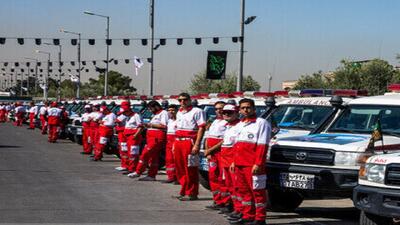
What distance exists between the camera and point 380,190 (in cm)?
760

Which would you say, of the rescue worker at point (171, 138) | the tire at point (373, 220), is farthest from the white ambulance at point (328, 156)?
the rescue worker at point (171, 138)

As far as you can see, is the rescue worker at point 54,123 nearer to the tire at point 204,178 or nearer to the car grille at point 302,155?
the tire at point 204,178

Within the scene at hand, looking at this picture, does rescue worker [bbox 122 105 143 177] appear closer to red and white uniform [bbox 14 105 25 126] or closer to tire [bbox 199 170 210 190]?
tire [bbox 199 170 210 190]

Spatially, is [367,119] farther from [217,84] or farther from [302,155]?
[217,84]

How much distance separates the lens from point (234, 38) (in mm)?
29906

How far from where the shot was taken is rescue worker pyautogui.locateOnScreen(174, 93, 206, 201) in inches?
465

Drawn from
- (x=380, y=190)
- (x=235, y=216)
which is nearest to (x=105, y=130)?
(x=235, y=216)

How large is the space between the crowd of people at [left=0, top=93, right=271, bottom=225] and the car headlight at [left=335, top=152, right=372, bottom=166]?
1049mm

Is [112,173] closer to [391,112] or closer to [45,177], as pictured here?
[45,177]

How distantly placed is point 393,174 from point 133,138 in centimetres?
868

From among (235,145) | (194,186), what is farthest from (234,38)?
(235,145)

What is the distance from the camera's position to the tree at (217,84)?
58681 mm

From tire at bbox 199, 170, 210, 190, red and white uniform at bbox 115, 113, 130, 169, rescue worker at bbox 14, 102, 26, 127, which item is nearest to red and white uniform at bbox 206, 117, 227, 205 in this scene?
tire at bbox 199, 170, 210, 190

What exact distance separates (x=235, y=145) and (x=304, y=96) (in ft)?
15.8
